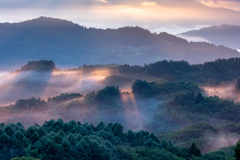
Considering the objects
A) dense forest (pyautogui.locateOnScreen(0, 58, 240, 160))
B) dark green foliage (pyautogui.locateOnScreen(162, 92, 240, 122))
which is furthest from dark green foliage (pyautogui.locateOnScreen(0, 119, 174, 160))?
dark green foliage (pyautogui.locateOnScreen(162, 92, 240, 122))

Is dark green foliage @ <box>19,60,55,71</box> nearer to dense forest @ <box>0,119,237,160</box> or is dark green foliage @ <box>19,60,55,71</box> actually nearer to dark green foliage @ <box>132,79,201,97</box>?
dark green foliage @ <box>132,79,201,97</box>

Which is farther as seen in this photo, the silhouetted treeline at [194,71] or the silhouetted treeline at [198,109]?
the silhouetted treeline at [194,71]

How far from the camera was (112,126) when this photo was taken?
3509cm

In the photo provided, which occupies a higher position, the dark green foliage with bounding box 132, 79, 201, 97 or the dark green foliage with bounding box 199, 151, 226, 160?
the dark green foliage with bounding box 132, 79, 201, 97

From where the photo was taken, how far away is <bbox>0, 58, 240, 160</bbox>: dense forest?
85.3 feet

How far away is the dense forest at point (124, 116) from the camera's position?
26.0m

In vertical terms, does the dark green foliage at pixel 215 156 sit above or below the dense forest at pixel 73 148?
below

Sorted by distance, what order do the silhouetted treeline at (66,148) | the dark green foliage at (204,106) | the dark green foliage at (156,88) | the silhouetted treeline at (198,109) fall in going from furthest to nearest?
the dark green foliage at (156,88)
the dark green foliage at (204,106)
the silhouetted treeline at (198,109)
the silhouetted treeline at (66,148)

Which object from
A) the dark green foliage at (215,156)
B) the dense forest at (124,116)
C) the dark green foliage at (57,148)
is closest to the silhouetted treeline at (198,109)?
the dense forest at (124,116)

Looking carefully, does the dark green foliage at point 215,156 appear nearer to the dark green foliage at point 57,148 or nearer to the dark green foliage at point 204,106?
the dark green foliage at point 57,148

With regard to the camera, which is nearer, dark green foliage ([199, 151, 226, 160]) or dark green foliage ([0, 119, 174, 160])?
dark green foliage ([0, 119, 174, 160])

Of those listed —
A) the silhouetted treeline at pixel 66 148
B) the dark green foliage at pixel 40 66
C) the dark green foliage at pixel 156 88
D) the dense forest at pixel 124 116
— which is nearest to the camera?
the silhouetted treeline at pixel 66 148

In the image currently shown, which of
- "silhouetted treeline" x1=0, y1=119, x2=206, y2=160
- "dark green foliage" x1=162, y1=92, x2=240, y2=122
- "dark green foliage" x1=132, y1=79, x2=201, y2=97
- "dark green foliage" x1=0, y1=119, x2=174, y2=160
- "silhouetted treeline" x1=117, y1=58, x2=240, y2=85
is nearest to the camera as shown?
"dark green foliage" x1=0, y1=119, x2=174, y2=160

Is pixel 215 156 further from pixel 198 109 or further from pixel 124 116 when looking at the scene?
pixel 124 116
